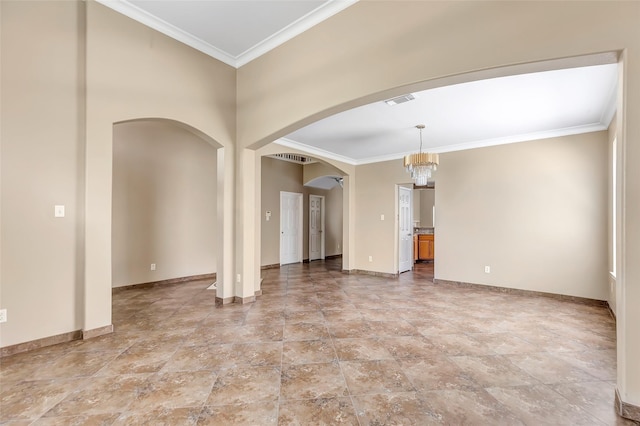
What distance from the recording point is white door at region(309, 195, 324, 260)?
9180mm

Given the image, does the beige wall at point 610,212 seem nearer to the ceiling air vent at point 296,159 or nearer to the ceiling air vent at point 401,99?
the ceiling air vent at point 401,99

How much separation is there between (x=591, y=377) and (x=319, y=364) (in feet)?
7.17

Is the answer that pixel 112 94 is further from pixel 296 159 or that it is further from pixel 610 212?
pixel 610 212

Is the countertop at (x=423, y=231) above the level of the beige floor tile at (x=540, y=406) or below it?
above

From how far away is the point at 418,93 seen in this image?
3.52 metres

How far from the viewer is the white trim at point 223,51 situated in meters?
3.05

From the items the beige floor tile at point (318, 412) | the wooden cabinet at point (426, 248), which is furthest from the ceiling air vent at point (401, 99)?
the wooden cabinet at point (426, 248)

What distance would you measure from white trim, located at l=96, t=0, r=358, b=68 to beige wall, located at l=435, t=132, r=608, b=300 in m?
3.97

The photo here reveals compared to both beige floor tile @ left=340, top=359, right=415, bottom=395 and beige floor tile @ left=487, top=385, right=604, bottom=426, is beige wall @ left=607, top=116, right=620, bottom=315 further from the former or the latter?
beige floor tile @ left=340, top=359, right=415, bottom=395

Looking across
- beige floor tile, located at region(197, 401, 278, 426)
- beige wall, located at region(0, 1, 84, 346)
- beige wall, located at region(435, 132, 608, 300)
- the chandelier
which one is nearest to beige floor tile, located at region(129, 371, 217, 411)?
beige floor tile, located at region(197, 401, 278, 426)

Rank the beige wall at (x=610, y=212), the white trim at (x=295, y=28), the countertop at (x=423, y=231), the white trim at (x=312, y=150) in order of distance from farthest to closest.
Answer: the countertop at (x=423, y=231) → the white trim at (x=312, y=150) → the beige wall at (x=610, y=212) → the white trim at (x=295, y=28)

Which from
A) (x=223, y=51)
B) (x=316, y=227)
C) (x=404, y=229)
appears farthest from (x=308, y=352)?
(x=316, y=227)

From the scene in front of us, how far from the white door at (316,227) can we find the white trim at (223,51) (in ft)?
18.1

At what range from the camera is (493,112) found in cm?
409
